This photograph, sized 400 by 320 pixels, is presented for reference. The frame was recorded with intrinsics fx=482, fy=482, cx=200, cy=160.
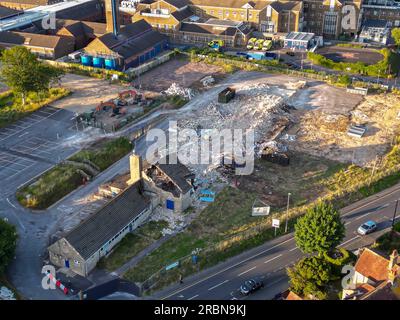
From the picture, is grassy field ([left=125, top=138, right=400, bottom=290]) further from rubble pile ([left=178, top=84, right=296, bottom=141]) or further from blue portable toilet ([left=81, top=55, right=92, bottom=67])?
blue portable toilet ([left=81, top=55, right=92, bottom=67])

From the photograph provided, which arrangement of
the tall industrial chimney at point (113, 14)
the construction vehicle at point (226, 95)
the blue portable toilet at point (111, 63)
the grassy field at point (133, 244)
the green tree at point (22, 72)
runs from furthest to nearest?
the tall industrial chimney at point (113, 14) → the blue portable toilet at point (111, 63) → the construction vehicle at point (226, 95) → the green tree at point (22, 72) → the grassy field at point (133, 244)

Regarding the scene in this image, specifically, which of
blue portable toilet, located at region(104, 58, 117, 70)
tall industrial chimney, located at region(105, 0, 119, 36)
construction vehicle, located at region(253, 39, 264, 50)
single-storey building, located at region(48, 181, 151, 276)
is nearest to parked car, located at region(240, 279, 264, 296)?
single-storey building, located at region(48, 181, 151, 276)

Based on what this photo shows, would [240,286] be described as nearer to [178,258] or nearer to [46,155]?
[178,258]

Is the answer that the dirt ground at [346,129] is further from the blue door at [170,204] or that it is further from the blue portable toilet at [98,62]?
the blue portable toilet at [98,62]

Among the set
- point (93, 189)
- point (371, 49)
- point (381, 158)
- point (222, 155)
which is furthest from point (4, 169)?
point (371, 49)

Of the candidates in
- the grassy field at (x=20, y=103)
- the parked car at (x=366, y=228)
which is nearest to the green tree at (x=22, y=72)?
the grassy field at (x=20, y=103)

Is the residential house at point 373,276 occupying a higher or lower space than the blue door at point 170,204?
higher
